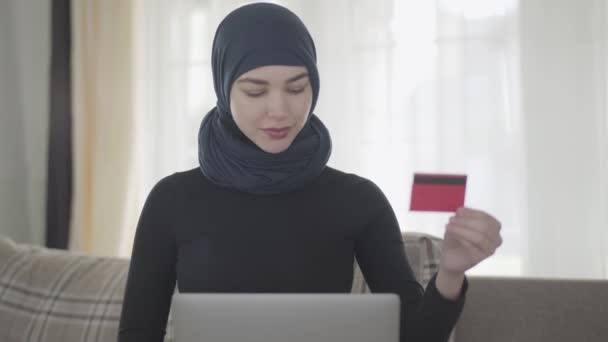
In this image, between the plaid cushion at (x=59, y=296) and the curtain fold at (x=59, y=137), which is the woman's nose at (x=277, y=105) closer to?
the plaid cushion at (x=59, y=296)

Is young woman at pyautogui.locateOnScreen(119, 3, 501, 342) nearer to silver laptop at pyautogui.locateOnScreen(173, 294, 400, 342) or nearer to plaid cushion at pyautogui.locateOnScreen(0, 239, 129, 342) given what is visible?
silver laptop at pyautogui.locateOnScreen(173, 294, 400, 342)

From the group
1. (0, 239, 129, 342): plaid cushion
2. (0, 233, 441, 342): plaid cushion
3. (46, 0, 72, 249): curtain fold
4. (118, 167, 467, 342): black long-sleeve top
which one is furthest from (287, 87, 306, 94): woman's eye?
(46, 0, 72, 249): curtain fold

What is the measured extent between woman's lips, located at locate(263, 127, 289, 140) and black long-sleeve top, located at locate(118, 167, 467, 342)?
0.14 m

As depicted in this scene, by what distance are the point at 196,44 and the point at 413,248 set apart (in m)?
1.50

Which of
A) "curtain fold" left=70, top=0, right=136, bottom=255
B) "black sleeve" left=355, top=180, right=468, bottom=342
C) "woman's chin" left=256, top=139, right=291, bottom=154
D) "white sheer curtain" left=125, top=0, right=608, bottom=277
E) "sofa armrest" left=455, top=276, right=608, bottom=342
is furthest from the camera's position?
"curtain fold" left=70, top=0, right=136, bottom=255

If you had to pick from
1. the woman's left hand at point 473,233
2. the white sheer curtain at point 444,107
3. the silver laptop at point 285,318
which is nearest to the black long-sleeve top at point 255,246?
the woman's left hand at point 473,233

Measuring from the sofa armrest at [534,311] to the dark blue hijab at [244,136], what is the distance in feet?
1.90

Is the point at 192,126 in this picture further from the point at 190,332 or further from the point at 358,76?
the point at 190,332

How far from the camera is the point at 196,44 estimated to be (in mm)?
2613

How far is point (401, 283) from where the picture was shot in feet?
3.46

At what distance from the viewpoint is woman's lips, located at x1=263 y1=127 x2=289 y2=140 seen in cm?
102

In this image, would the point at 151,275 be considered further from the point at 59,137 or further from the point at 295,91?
the point at 59,137

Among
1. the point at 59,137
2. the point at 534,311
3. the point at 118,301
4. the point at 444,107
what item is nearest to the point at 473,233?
the point at 534,311

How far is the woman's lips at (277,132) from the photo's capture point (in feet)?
3.33
